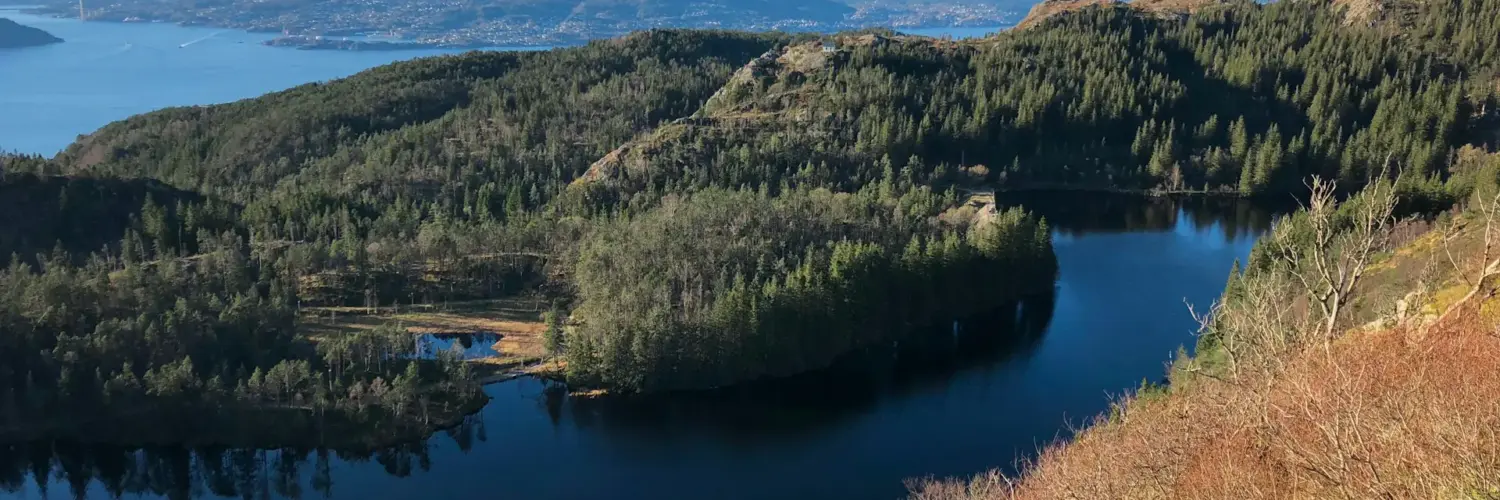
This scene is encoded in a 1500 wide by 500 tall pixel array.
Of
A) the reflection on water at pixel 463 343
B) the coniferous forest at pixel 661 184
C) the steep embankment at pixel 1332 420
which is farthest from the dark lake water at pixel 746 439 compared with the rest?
the steep embankment at pixel 1332 420

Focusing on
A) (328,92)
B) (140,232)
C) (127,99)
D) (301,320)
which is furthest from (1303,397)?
(127,99)

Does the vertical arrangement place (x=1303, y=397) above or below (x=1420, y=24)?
below

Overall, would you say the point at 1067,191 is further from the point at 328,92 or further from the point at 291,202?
the point at 328,92

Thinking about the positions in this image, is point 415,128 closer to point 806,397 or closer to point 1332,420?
point 806,397

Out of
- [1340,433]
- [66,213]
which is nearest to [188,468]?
[66,213]

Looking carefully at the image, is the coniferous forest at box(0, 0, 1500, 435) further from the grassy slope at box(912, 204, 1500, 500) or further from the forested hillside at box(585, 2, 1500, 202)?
the grassy slope at box(912, 204, 1500, 500)

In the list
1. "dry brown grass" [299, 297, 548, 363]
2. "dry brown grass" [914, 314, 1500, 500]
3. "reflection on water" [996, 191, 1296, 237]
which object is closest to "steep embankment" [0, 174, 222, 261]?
"dry brown grass" [299, 297, 548, 363]
